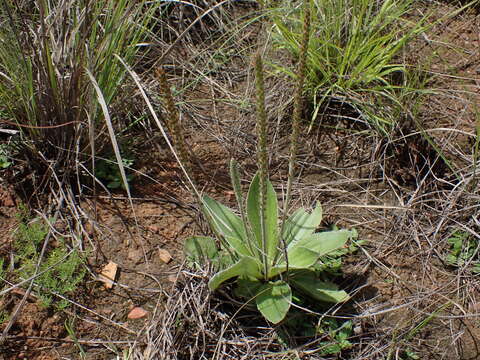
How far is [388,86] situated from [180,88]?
124cm

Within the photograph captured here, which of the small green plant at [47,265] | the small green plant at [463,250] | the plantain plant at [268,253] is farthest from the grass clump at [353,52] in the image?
the small green plant at [47,265]

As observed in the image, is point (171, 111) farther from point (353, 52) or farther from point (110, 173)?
point (353, 52)

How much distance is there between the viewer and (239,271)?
1983 millimetres

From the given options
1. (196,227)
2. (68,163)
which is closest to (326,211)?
(196,227)

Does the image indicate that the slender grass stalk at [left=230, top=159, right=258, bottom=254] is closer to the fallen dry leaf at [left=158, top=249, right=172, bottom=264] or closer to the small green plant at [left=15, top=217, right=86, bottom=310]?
the fallen dry leaf at [left=158, top=249, right=172, bottom=264]

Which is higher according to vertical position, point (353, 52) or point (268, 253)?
point (353, 52)

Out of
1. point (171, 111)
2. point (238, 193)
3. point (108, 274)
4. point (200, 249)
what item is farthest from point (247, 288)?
point (171, 111)

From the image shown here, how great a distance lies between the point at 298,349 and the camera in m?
2.03

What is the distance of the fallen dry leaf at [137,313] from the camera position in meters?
2.15

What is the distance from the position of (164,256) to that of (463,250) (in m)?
1.35

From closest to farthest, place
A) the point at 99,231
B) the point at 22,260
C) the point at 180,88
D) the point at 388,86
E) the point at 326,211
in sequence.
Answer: the point at 22,260 < the point at 99,231 < the point at 326,211 < the point at 388,86 < the point at 180,88

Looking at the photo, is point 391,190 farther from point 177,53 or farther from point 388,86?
point 177,53

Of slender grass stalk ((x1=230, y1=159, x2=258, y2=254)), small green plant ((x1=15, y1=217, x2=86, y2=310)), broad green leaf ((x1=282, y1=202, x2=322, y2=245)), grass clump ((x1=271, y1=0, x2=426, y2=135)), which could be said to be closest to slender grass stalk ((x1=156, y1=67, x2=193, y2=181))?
slender grass stalk ((x1=230, y1=159, x2=258, y2=254))

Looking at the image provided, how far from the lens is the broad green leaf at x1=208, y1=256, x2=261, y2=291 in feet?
6.25
